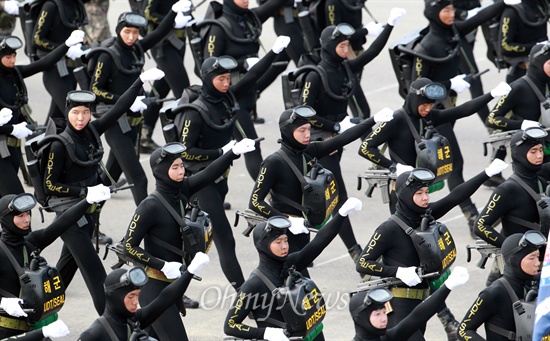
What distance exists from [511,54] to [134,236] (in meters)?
6.89

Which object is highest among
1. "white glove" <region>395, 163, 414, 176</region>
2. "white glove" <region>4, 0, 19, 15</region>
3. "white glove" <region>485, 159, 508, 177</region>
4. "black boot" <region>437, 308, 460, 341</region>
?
"white glove" <region>4, 0, 19, 15</region>

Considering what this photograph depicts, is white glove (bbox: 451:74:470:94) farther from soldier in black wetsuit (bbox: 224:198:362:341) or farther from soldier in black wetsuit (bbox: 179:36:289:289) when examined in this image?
soldier in black wetsuit (bbox: 224:198:362:341)

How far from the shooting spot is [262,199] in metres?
12.3

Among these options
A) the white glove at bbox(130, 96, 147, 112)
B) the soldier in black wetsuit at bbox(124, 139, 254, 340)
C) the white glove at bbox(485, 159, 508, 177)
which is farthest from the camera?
the white glove at bbox(130, 96, 147, 112)

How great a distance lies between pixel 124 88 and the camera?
14922 mm

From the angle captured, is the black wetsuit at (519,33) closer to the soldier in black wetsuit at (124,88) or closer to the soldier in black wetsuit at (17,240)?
the soldier in black wetsuit at (124,88)

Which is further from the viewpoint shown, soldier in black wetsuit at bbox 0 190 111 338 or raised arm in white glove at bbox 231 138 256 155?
raised arm in white glove at bbox 231 138 256 155

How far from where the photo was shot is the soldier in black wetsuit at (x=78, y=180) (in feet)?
39.9

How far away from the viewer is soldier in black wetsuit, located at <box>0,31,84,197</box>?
13742mm

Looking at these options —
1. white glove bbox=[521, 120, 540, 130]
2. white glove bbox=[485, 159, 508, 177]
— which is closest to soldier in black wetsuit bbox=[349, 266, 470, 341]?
white glove bbox=[485, 159, 508, 177]

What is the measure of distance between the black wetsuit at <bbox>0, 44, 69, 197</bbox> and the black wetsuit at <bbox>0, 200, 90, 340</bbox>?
2836mm

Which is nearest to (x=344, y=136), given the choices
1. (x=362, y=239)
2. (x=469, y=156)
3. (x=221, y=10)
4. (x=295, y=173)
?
(x=295, y=173)

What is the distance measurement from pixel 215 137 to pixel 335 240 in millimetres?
2454

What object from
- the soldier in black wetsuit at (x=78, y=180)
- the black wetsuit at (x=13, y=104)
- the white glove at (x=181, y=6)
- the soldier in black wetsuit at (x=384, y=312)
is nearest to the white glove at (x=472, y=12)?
the white glove at (x=181, y=6)
